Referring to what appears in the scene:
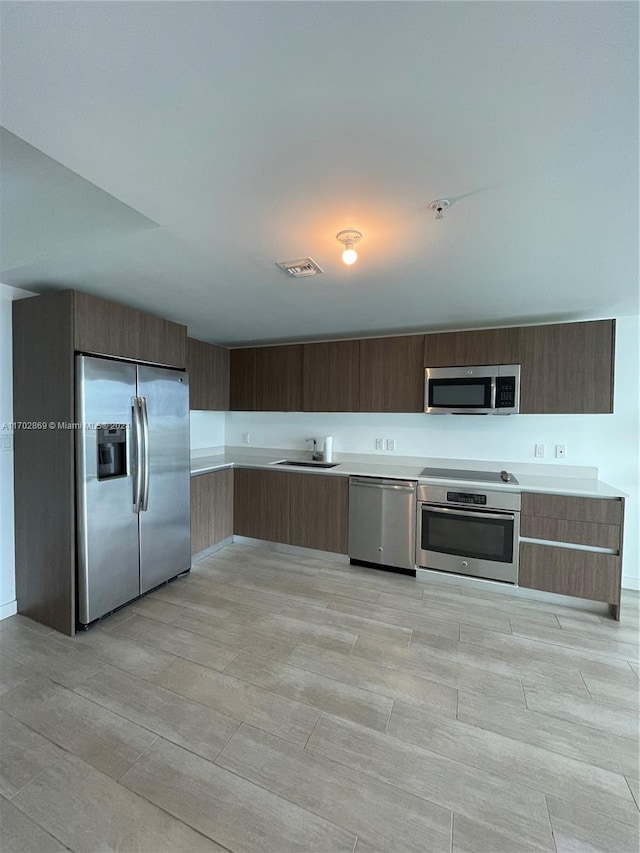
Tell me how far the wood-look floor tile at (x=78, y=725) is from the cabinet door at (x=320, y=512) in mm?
2115

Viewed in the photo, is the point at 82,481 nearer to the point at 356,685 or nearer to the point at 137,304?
the point at 137,304

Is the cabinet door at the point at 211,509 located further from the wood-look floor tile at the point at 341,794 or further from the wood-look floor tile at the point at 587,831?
the wood-look floor tile at the point at 587,831

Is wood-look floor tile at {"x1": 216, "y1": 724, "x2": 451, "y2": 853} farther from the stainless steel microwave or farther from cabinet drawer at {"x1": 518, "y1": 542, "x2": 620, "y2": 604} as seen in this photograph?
the stainless steel microwave

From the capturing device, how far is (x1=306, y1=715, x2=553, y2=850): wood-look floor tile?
4.19 feet

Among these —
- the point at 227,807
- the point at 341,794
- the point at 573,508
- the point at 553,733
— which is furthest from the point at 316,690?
the point at 573,508

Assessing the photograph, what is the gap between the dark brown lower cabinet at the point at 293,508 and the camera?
3.49 m

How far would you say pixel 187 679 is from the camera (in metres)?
1.93

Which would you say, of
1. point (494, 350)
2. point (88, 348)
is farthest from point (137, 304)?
point (494, 350)

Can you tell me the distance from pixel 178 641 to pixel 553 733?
6.91 feet

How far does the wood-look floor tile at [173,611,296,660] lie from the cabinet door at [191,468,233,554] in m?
0.95

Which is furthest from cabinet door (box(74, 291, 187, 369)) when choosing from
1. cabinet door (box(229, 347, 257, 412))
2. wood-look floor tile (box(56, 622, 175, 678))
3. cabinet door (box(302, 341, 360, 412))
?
wood-look floor tile (box(56, 622, 175, 678))

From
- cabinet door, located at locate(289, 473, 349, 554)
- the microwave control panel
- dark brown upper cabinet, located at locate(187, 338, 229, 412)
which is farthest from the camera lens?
dark brown upper cabinet, located at locate(187, 338, 229, 412)

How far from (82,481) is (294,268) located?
6.22 ft

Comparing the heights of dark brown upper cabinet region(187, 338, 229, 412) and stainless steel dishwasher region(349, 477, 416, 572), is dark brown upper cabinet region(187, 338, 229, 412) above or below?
above
